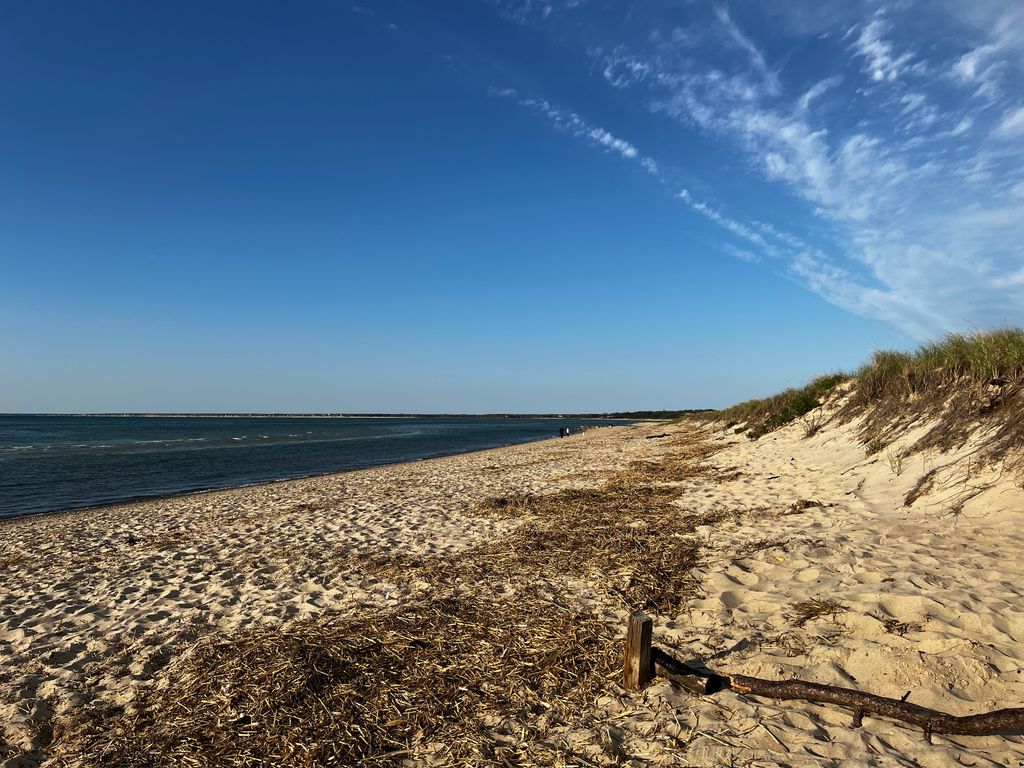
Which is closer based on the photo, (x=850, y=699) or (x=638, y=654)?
(x=850, y=699)

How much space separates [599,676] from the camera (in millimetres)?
4145

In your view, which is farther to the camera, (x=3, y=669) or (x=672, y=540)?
(x=672, y=540)

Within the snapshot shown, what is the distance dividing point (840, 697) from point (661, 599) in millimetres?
2217

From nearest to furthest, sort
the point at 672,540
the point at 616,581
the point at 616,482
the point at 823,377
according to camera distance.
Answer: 1. the point at 616,581
2. the point at 672,540
3. the point at 616,482
4. the point at 823,377

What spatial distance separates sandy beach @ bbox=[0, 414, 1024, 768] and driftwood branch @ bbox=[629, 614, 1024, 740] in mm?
82

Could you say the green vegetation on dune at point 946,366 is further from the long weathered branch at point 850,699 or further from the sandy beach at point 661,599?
the long weathered branch at point 850,699

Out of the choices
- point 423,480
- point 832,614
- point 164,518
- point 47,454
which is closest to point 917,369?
point 832,614

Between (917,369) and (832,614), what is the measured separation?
10.2m

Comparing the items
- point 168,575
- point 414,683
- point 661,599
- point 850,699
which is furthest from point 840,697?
point 168,575

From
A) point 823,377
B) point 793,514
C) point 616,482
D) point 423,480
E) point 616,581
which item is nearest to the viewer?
point 616,581

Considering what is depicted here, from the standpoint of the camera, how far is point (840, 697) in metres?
3.43

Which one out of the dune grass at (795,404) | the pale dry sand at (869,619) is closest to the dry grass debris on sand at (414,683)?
the pale dry sand at (869,619)

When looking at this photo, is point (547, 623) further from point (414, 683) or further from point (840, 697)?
point (840, 697)

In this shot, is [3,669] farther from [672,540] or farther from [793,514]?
[793,514]
